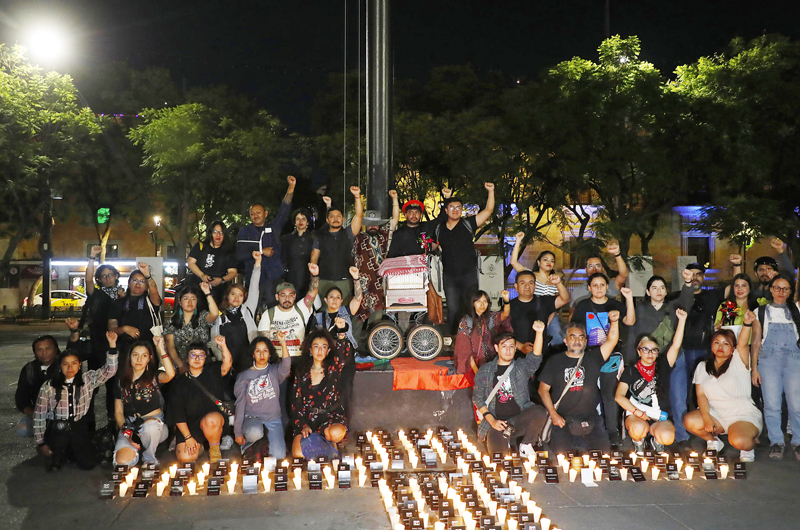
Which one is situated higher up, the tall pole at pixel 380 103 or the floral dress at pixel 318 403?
the tall pole at pixel 380 103

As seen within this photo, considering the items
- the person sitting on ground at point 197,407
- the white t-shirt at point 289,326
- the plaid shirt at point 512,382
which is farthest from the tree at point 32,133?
the plaid shirt at point 512,382

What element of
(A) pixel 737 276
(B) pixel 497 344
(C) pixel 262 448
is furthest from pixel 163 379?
(A) pixel 737 276

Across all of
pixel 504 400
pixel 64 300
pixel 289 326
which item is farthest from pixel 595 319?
pixel 64 300

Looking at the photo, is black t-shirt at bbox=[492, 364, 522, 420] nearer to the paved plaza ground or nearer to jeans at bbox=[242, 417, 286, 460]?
the paved plaza ground

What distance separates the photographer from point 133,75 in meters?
32.4

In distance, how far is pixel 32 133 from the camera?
25453 millimetres

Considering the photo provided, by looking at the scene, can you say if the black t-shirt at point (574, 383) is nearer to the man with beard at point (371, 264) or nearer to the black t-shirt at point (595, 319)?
the black t-shirt at point (595, 319)

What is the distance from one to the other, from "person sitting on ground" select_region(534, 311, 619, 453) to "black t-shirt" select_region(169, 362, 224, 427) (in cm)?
331

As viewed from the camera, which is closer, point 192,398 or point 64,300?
point 192,398

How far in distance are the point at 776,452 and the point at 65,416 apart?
23.3ft

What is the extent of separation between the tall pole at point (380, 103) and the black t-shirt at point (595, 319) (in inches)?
127

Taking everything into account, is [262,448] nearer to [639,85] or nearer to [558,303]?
[558,303]

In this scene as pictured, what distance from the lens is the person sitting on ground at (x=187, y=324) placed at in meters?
7.96

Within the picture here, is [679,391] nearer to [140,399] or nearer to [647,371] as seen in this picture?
[647,371]
